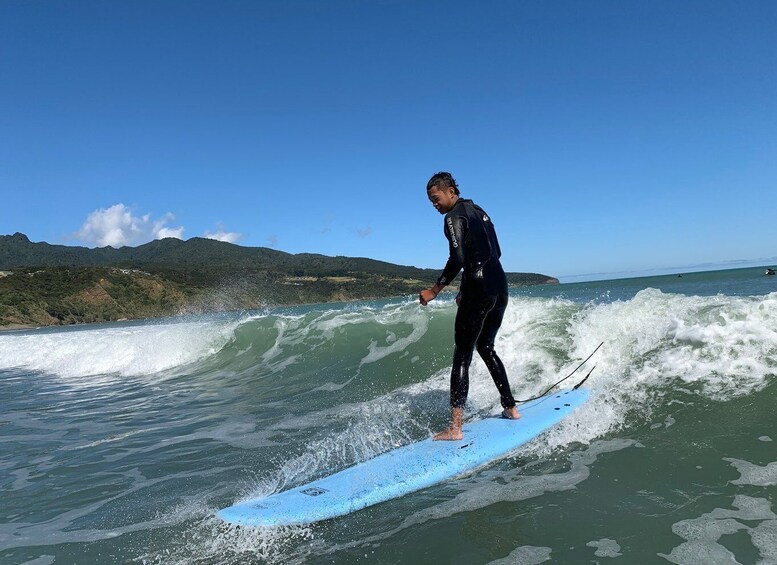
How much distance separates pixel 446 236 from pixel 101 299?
105m

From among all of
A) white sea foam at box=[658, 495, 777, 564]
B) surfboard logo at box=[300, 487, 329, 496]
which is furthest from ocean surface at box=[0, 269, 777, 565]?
surfboard logo at box=[300, 487, 329, 496]

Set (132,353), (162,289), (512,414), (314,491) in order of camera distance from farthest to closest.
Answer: (162,289), (132,353), (512,414), (314,491)

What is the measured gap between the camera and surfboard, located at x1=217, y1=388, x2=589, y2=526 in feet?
10.7

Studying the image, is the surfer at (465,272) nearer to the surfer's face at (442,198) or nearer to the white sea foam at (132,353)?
the surfer's face at (442,198)

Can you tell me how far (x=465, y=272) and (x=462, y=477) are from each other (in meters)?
1.72

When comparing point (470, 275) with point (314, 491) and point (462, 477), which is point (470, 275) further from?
point (314, 491)

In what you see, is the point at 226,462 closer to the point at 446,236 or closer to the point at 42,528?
the point at 42,528

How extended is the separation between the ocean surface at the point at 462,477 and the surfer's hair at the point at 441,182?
2440 millimetres

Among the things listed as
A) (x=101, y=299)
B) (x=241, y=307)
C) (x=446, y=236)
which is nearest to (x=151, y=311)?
→ (x=101, y=299)

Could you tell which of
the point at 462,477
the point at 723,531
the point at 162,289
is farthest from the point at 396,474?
the point at 162,289

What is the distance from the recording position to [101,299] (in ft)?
307

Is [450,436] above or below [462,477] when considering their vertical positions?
above

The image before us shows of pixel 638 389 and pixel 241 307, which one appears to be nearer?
pixel 638 389

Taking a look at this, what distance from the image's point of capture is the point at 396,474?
3.78 metres
